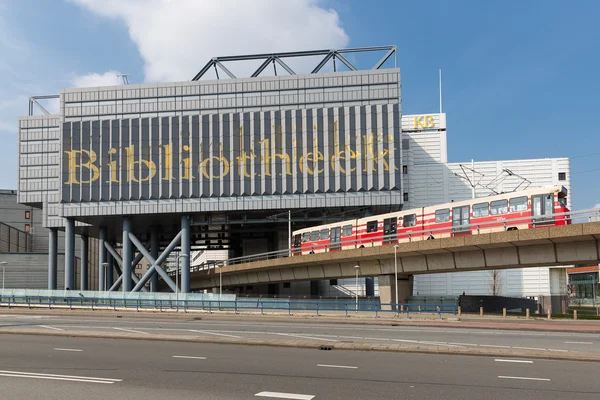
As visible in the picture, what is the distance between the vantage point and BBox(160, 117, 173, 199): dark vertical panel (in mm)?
71312

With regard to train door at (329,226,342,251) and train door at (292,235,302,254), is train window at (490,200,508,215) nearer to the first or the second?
train door at (329,226,342,251)

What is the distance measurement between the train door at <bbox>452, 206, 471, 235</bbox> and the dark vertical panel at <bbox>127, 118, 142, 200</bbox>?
43.9m

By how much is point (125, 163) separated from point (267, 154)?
18.8m

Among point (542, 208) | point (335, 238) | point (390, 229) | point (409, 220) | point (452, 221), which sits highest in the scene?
point (542, 208)

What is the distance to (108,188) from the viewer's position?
72562mm

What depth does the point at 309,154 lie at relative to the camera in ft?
228

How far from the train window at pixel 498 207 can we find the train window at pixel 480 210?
394 mm

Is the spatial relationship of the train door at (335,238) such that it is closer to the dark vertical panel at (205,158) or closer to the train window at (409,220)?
the train window at (409,220)

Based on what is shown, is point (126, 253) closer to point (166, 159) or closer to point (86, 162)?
point (86, 162)

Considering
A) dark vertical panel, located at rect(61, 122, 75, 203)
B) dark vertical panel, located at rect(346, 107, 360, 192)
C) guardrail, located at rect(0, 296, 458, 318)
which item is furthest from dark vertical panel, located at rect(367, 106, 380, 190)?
dark vertical panel, located at rect(61, 122, 75, 203)

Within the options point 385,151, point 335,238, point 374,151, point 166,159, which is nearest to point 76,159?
point 166,159

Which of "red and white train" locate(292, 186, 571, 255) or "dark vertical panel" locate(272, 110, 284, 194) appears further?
"dark vertical panel" locate(272, 110, 284, 194)

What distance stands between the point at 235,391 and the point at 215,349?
26.9ft

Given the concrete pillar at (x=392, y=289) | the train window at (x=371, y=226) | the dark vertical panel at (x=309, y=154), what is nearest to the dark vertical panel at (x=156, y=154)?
the dark vertical panel at (x=309, y=154)
